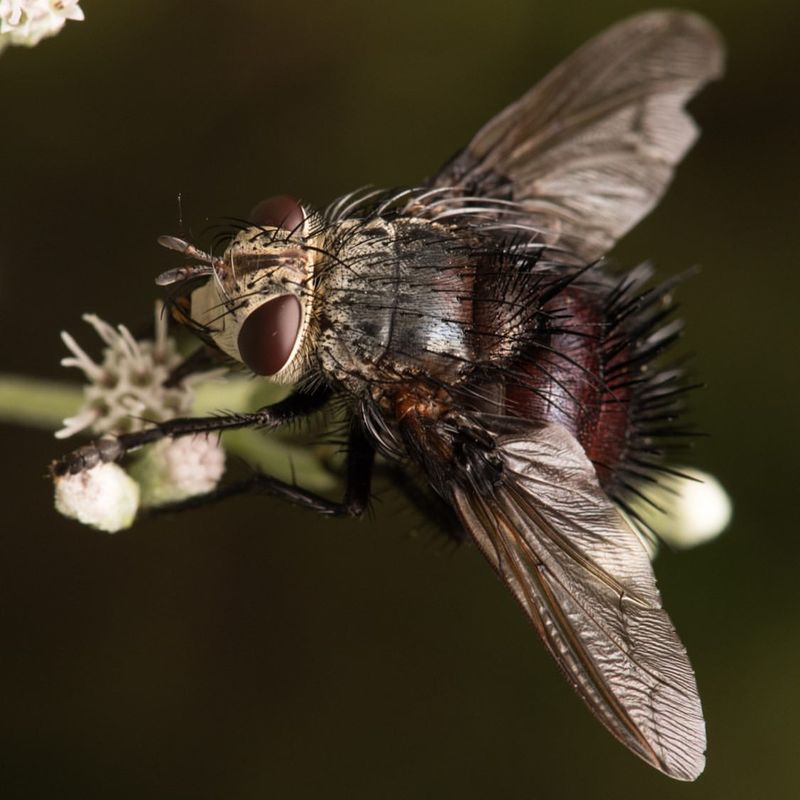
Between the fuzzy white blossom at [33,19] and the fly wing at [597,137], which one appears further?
the fly wing at [597,137]

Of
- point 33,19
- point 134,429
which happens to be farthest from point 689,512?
point 33,19

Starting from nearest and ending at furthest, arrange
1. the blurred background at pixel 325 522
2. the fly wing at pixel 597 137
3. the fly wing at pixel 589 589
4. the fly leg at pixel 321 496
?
the fly wing at pixel 589 589 → the fly leg at pixel 321 496 → the fly wing at pixel 597 137 → the blurred background at pixel 325 522

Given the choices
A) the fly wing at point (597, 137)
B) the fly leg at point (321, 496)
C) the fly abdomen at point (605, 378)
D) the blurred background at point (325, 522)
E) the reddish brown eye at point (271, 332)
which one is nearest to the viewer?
the reddish brown eye at point (271, 332)

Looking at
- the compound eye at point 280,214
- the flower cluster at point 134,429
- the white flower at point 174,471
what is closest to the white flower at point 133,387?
the flower cluster at point 134,429

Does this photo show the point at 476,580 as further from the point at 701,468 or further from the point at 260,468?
the point at 260,468

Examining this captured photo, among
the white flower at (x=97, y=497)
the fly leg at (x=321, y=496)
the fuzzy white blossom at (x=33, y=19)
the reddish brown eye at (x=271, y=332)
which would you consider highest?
the fuzzy white blossom at (x=33, y=19)

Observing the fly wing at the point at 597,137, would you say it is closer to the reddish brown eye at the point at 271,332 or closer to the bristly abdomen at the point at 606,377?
the bristly abdomen at the point at 606,377

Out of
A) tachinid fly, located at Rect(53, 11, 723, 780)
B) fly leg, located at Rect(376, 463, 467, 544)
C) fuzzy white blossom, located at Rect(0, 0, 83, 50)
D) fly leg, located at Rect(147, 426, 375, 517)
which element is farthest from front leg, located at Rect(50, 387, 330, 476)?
fuzzy white blossom, located at Rect(0, 0, 83, 50)
